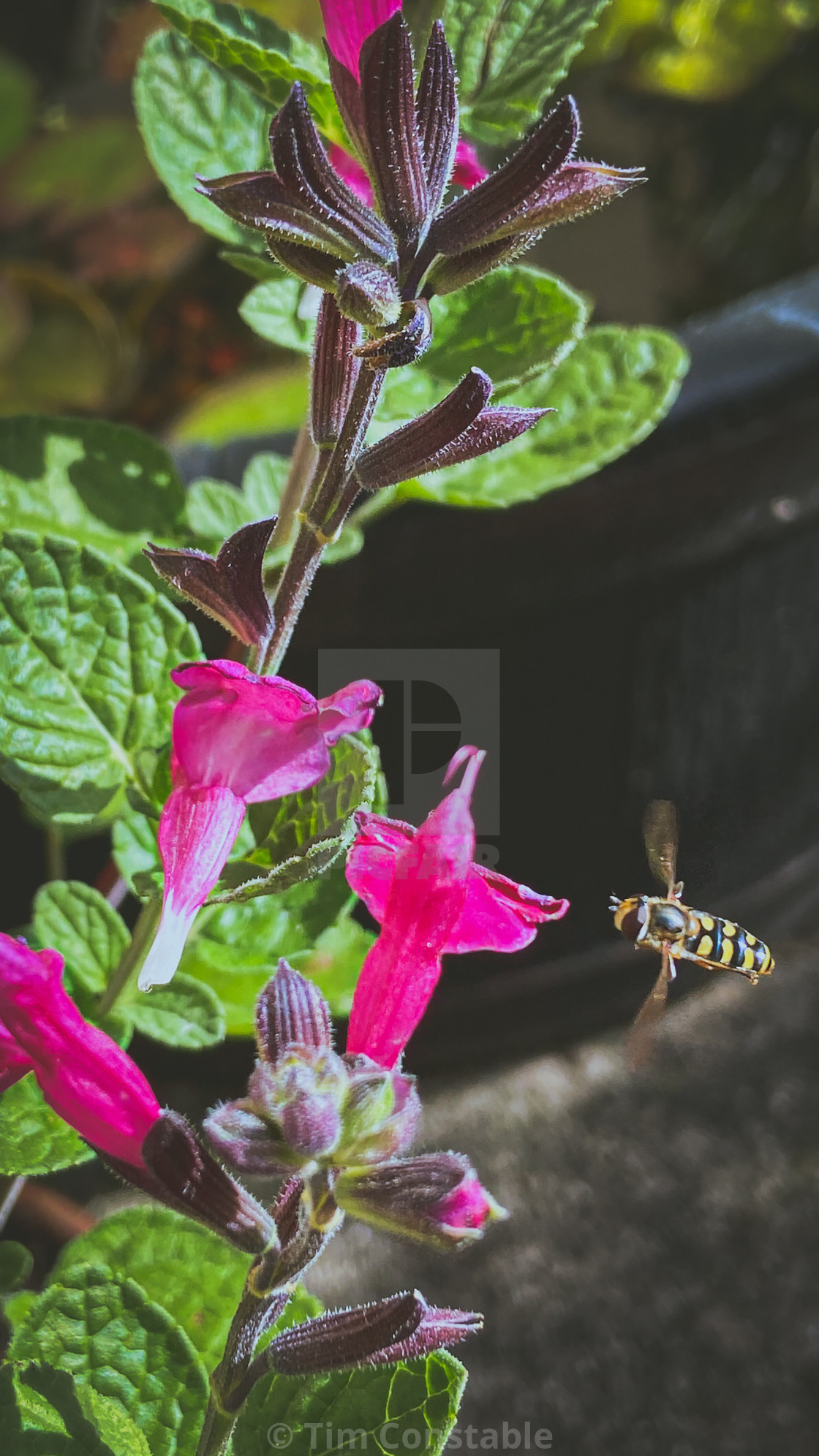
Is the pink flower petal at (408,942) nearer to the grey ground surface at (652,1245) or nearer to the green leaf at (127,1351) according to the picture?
the green leaf at (127,1351)

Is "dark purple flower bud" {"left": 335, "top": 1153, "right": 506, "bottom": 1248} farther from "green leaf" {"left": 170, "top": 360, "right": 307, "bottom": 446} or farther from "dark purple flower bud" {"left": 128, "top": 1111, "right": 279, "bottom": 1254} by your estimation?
"green leaf" {"left": 170, "top": 360, "right": 307, "bottom": 446}

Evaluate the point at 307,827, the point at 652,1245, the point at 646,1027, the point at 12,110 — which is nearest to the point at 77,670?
the point at 307,827

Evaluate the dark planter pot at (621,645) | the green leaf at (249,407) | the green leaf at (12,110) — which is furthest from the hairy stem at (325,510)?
the green leaf at (12,110)

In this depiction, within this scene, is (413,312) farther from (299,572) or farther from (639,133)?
(639,133)

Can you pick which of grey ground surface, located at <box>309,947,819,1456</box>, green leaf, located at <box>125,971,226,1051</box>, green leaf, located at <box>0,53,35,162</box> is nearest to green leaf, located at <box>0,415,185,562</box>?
green leaf, located at <box>125,971,226,1051</box>

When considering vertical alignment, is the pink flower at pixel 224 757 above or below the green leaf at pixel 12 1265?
above

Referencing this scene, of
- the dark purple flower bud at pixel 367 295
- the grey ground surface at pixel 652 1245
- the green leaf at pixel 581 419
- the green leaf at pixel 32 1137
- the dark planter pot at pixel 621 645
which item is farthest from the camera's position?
the grey ground surface at pixel 652 1245

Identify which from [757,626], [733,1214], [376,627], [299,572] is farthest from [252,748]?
[733,1214]
